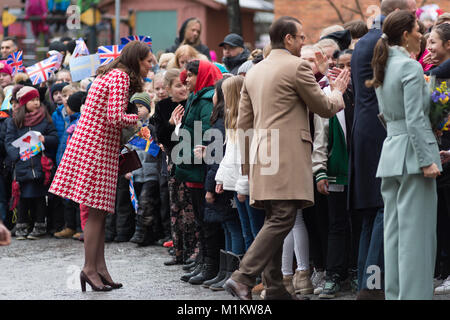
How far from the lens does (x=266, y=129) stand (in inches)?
264

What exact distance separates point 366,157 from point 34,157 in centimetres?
611

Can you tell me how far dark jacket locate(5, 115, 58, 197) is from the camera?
11766 mm

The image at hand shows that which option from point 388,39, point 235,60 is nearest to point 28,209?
point 235,60

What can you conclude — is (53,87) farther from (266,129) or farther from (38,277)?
(266,129)

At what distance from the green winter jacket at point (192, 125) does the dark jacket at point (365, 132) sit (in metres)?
1.68

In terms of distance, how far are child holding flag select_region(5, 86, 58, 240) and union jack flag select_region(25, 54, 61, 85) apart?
1.16 feet

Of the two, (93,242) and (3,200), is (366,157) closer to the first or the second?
(93,242)

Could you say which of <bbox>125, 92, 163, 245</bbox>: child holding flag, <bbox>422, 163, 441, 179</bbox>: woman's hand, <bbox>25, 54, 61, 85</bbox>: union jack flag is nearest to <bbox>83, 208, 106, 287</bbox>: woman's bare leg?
<bbox>125, 92, 163, 245</bbox>: child holding flag

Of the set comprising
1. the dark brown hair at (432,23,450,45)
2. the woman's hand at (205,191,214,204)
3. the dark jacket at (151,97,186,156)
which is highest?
the dark brown hair at (432,23,450,45)

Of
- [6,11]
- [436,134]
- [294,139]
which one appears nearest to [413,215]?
[436,134]

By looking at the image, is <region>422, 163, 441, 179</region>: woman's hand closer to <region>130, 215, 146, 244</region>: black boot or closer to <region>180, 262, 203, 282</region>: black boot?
<region>180, 262, 203, 282</region>: black boot

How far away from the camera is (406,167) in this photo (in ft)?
20.0

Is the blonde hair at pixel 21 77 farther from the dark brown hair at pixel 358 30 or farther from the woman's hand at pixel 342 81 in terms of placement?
the woman's hand at pixel 342 81

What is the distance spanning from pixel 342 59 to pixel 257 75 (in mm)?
1059
